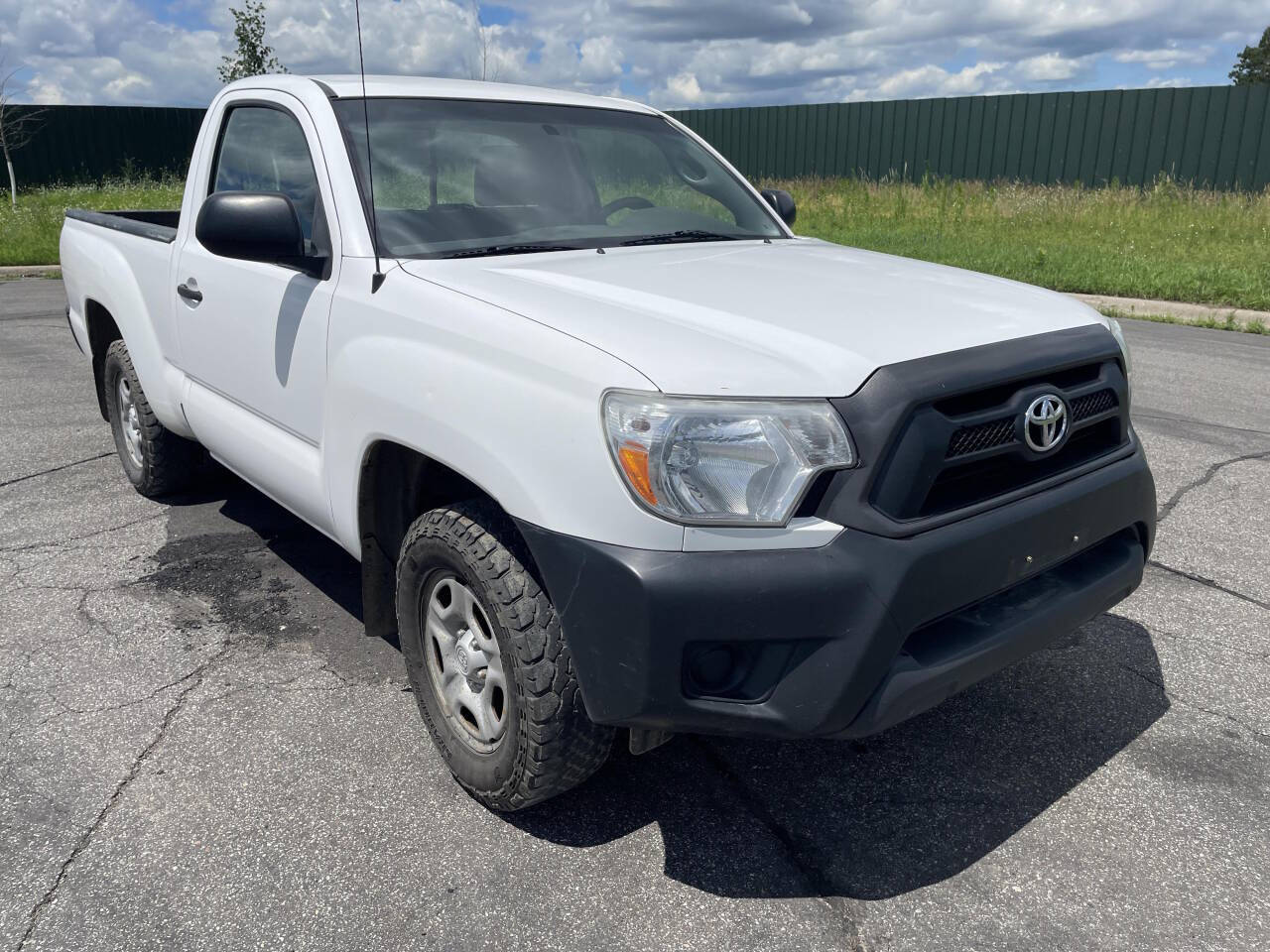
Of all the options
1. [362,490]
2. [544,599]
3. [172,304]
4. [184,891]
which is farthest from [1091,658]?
[172,304]

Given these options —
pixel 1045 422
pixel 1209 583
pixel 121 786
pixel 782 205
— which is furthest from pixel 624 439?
pixel 1209 583

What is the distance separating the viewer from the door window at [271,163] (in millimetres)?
3428

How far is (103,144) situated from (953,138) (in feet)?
69.7

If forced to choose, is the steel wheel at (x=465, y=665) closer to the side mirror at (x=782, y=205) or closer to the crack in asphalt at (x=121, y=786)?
the crack in asphalt at (x=121, y=786)

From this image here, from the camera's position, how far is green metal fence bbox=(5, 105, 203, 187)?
26.2 m

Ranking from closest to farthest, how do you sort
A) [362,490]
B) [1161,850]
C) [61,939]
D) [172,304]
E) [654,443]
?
[654,443]
[61,939]
[1161,850]
[362,490]
[172,304]

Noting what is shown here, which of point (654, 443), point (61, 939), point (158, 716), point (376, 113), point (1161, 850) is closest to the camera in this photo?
point (654, 443)

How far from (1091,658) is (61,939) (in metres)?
3.10

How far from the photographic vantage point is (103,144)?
27.4 metres

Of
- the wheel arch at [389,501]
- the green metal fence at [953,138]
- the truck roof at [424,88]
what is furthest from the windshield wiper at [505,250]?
the green metal fence at [953,138]

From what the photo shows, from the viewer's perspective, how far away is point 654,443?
2.16 metres

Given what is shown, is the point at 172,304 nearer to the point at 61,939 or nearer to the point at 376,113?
the point at 376,113

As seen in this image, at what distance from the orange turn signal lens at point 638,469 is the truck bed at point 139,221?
2.98 meters

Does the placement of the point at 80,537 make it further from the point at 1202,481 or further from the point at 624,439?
the point at 1202,481
